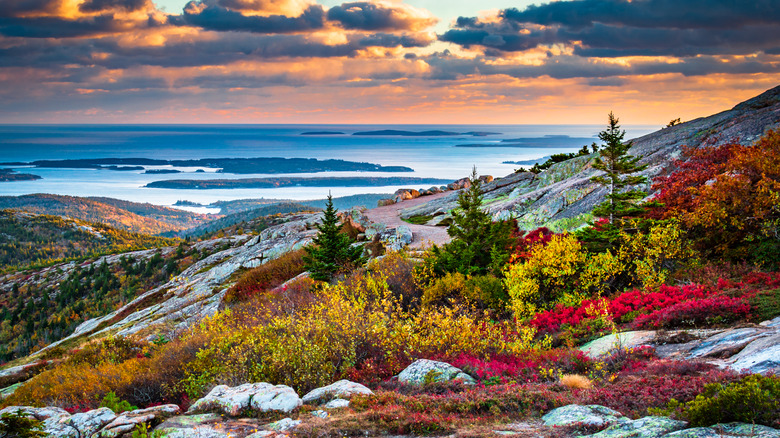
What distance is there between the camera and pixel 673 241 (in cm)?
1823

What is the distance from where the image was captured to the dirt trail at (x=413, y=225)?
3299 centimetres

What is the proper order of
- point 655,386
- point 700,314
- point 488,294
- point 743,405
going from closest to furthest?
point 743,405 < point 655,386 < point 700,314 < point 488,294

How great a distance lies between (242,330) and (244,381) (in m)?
3.03

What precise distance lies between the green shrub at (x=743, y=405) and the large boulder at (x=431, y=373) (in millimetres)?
5602

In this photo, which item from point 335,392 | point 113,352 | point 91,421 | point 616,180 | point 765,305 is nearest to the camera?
point 91,421

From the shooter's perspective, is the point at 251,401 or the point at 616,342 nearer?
the point at 251,401

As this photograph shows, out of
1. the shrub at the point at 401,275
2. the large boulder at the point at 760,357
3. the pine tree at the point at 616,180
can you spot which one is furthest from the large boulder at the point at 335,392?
the pine tree at the point at 616,180

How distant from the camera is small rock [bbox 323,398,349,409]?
987 cm

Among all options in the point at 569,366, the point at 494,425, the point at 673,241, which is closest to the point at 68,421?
the point at 494,425

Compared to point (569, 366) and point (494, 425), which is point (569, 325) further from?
point (494, 425)

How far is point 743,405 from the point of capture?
22.1 ft

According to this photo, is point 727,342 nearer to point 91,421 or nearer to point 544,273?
point 544,273

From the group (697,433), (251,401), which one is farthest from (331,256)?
(697,433)

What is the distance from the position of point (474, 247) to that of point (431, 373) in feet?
37.5
